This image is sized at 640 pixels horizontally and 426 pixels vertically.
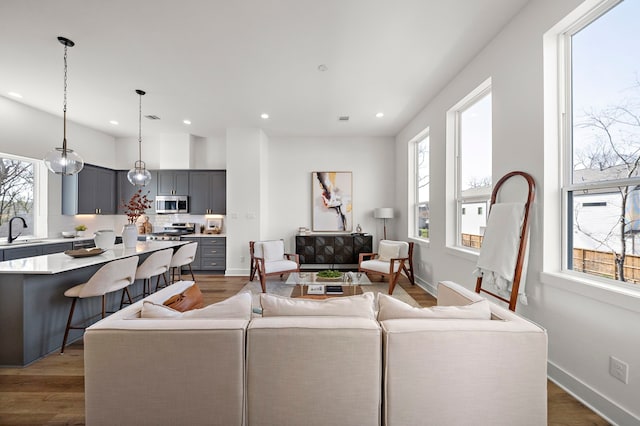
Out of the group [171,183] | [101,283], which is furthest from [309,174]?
[101,283]

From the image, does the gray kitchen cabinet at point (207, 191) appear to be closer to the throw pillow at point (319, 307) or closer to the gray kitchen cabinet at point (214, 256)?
the gray kitchen cabinet at point (214, 256)

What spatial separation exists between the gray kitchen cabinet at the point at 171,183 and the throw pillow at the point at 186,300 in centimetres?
462

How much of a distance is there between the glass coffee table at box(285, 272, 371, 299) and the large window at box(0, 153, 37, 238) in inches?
180

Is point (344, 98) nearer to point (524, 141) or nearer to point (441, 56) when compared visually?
point (441, 56)

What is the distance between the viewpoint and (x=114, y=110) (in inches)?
184

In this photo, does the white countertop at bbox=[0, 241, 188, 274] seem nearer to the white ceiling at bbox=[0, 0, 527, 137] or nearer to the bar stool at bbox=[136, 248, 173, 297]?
the bar stool at bbox=[136, 248, 173, 297]

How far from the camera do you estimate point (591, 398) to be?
180 cm

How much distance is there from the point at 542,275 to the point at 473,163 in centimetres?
169

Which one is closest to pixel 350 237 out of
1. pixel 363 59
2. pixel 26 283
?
pixel 363 59

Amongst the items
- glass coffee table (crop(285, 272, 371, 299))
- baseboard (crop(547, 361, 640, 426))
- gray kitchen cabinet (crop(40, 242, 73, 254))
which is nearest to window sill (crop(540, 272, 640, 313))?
baseboard (crop(547, 361, 640, 426))

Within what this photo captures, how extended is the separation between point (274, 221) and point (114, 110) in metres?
3.50

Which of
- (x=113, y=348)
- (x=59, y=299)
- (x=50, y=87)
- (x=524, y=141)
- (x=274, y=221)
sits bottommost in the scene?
(x=59, y=299)

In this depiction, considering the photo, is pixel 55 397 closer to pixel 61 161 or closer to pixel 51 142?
pixel 61 161

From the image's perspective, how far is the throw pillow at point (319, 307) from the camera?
1488 mm
